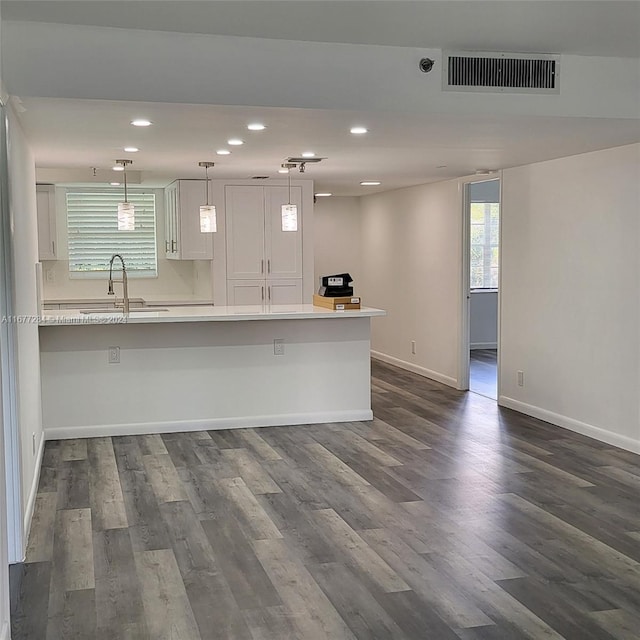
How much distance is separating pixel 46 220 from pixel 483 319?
19.5 feet

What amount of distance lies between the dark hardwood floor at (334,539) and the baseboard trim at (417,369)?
211 cm

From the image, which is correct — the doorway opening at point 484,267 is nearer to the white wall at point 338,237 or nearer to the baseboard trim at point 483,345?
the baseboard trim at point 483,345

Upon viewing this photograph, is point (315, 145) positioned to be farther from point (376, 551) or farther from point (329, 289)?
point (376, 551)

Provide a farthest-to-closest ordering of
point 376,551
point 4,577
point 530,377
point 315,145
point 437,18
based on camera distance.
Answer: point 530,377 → point 315,145 → point 376,551 → point 437,18 → point 4,577

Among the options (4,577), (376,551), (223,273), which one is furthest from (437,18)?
(223,273)

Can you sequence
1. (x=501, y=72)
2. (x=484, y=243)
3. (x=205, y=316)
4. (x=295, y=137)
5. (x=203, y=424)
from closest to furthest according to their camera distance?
(x=501, y=72) → (x=295, y=137) → (x=205, y=316) → (x=203, y=424) → (x=484, y=243)

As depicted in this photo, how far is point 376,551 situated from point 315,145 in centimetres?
279

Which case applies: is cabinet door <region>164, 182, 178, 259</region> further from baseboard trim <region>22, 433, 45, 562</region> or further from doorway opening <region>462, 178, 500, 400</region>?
doorway opening <region>462, 178, 500, 400</region>

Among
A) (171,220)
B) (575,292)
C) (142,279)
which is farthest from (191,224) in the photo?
(575,292)

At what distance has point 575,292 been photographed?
238 inches

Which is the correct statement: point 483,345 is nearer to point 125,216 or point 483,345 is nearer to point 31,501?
point 125,216

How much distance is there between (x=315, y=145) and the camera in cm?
529

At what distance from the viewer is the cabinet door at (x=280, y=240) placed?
26.9 ft

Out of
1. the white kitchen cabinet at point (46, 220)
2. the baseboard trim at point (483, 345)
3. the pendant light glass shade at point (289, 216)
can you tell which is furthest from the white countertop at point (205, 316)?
the baseboard trim at point (483, 345)
